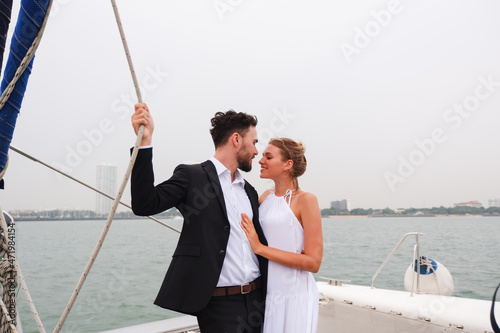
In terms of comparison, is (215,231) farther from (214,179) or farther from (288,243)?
(288,243)

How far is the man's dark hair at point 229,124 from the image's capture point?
1.58m

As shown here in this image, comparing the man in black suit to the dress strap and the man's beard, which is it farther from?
the dress strap

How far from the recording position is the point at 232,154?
1604 mm

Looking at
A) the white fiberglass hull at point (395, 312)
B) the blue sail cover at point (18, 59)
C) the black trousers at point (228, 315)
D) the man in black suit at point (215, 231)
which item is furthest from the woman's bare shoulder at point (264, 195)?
the white fiberglass hull at point (395, 312)

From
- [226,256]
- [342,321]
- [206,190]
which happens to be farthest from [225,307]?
[342,321]

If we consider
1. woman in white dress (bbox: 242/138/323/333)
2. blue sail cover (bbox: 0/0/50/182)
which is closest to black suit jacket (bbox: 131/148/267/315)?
woman in white dress (bbox: 242/138/323/333)

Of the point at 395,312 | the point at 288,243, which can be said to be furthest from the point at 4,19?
the point at 395,312

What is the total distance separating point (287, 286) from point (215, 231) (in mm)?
Result: 422

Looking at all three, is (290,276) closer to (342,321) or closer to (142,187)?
(142,187)

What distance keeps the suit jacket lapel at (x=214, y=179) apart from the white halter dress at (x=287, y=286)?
28cm

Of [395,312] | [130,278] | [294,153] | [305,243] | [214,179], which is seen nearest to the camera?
[214,179]

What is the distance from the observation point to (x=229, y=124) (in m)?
1.59

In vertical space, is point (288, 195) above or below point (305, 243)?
above

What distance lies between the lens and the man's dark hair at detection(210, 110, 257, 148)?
5.19ft
